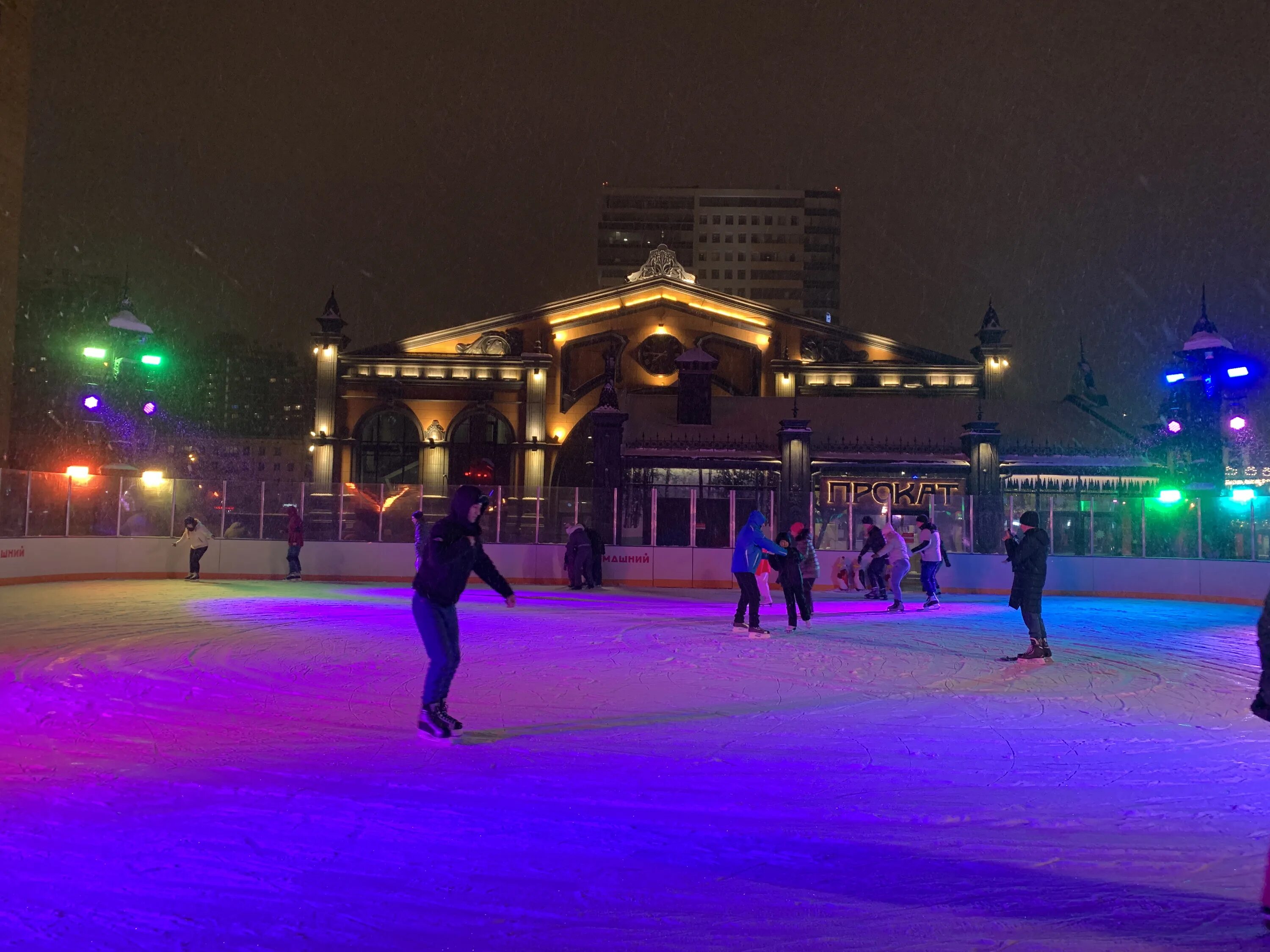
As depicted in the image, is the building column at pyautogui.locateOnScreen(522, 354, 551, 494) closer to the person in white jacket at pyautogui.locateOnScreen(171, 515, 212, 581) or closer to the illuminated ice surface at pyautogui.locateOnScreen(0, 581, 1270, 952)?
the person in white jacket at pyautogui.locateOnScreen(171, 515, 212, 581)

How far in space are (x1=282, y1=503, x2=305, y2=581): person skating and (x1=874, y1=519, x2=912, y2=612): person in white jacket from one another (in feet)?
45.7

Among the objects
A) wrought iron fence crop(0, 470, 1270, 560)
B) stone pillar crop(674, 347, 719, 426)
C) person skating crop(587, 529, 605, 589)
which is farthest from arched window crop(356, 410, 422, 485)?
person skating crop(587, 529, 605, 589)

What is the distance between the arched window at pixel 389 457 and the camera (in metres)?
38.8

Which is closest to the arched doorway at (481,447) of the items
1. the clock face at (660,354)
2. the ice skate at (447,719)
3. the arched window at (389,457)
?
the arched window at (389,457)

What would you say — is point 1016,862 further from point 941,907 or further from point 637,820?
point 637,820

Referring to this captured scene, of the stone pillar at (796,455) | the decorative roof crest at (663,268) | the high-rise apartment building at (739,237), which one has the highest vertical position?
the high-rise apartment building at (739,237)

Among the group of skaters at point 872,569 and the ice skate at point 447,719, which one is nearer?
the ice skate at point 447,719

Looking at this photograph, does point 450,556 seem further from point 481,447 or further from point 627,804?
point 481,447

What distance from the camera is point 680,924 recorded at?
3574mm

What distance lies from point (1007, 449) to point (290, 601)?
24688 mm

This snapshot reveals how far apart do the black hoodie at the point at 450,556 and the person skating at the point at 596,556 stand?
16.1 meters

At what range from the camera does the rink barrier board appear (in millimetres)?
22312

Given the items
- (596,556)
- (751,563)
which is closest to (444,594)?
(751,563)

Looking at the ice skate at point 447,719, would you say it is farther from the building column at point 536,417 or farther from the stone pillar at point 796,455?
the building column at point 536,417
